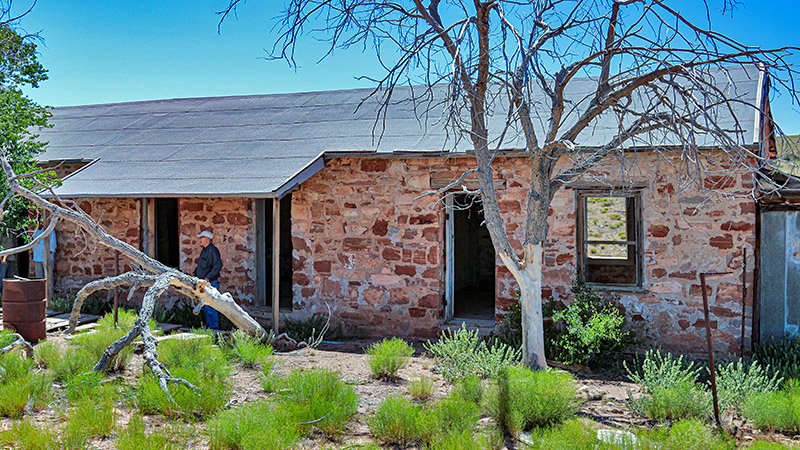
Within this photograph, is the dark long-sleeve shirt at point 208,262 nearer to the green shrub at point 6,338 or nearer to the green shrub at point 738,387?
the green shrub at point 6,338

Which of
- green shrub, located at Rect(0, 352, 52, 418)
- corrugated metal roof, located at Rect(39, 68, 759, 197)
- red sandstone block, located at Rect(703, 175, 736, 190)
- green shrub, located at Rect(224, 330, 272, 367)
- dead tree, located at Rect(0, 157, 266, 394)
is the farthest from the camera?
corrugated metal roof, located at Rect(39, 68, 759, 197)

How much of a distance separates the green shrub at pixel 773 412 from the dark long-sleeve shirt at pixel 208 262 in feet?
22.0

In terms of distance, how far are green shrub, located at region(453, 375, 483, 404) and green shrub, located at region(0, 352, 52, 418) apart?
352cm

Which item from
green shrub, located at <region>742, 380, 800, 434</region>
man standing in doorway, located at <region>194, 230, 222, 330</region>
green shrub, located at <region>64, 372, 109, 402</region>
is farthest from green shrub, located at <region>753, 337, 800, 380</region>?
man standing in doorway, located at <region>194, 230, 222, 330</region>

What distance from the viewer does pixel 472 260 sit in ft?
43.9

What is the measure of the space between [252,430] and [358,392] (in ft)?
5.95

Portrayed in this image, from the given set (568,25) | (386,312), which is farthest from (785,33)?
(386,312)

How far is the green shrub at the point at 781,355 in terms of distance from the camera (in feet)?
21.6

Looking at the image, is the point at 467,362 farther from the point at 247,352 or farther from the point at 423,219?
the point at 423,219

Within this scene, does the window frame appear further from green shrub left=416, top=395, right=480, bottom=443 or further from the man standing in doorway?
the man standing in doorway

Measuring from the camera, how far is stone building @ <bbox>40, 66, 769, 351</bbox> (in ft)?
24.8

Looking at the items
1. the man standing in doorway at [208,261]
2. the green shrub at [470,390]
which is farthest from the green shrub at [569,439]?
the man standing in doorway at [208,261]

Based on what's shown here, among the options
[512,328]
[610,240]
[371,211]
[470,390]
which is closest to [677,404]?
[470,390]

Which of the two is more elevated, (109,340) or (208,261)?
(208,261)
